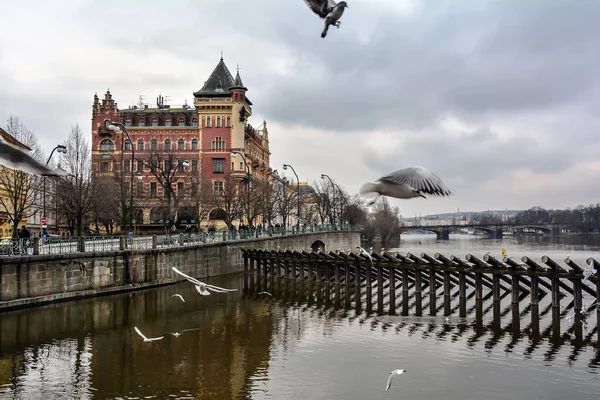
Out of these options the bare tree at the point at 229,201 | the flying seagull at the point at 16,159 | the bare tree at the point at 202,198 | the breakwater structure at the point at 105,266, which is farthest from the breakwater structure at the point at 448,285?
the flying seagull at the point at 16,159

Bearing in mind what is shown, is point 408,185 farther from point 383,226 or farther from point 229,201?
point 383,226

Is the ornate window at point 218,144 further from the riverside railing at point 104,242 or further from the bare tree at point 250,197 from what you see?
the riverside railing at point 104,242

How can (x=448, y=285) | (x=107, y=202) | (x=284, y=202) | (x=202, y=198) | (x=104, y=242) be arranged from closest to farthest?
(x=448, y=285), (x=104, y=242), (x=107, y=202), (x=202, y=198), (x=284, y=202)

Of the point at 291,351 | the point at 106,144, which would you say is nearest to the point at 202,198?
the point at 106,144

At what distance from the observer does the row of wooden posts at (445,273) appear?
2853 cm

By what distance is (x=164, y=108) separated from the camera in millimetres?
93250

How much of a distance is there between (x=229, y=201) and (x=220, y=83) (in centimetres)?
3052

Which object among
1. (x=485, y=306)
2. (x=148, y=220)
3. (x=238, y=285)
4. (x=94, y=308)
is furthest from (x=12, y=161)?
(x=148, y=220)

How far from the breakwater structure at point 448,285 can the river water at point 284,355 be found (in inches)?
42.7

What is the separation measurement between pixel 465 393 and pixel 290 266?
3511 centimetres

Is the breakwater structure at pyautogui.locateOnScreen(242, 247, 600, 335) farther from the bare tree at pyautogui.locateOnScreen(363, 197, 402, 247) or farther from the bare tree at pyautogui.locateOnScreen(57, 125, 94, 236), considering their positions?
the bare tree at pyautogui.locateOnScreen(363, 197, 402, 247)

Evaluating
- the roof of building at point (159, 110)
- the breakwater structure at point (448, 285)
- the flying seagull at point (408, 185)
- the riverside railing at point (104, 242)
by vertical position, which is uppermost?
the roof of building at point (159, 110)

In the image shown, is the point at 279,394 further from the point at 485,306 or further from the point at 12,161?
the point at 485,306

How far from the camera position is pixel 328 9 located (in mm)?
7945
